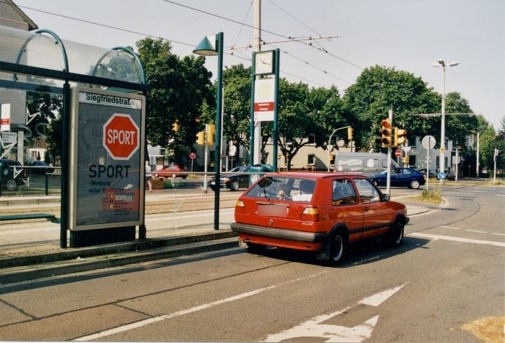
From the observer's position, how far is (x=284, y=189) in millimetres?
8586

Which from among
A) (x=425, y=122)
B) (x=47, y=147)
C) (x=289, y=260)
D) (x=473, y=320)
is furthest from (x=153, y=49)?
(x=473, y=320)

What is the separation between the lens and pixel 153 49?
142 feet

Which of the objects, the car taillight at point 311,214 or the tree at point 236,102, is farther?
the tree at point 236,102

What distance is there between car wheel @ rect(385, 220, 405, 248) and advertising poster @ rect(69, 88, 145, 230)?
16.5 feet

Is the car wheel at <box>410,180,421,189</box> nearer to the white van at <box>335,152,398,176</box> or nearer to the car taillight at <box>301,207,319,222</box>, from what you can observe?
the white van at <box>335,152,398,176</box>

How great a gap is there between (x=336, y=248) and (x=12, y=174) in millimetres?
6545

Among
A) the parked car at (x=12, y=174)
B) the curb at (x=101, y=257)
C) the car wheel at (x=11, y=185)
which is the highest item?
the parked car at (x=12, y=174)

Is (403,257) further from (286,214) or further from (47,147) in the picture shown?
(47,147)

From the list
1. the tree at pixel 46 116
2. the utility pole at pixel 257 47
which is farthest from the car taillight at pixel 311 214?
the utility pole at pixel 257 47

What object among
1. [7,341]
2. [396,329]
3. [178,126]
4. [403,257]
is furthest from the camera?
[178,126]

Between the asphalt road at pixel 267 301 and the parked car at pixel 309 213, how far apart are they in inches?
14.7

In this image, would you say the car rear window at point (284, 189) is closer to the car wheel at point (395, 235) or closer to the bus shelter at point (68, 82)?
the bus shelter at point (68, 82)

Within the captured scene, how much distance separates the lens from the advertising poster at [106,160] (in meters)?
8.00

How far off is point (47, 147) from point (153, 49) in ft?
115
